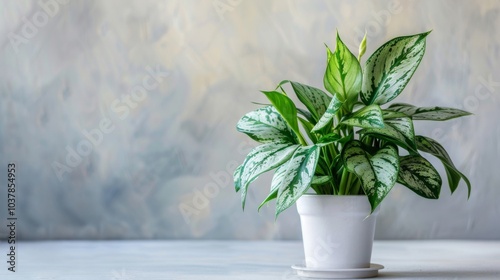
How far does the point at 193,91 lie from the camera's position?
217cm

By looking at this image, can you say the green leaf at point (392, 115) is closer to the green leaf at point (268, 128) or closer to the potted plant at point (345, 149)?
the potted plant at point (345, 149)

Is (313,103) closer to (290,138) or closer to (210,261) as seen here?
(290,138)

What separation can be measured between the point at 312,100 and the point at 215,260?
0.60 meters

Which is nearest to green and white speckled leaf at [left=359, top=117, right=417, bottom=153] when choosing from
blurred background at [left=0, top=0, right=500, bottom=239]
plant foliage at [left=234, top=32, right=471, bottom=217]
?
plant foliage at [left=234, top=32, right=471, bottom=217]

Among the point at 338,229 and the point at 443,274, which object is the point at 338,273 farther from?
the point at 443,274

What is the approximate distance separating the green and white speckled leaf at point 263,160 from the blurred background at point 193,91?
3.02 ft

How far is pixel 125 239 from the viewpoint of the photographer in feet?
7.19

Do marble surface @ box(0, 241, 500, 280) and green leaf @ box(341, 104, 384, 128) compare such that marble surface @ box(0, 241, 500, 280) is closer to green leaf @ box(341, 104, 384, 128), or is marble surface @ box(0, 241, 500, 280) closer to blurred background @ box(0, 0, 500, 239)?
blurred background @ box(0, 0, 500, 239)

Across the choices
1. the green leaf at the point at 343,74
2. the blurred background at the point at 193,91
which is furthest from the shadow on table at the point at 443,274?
the blurred background at the point at 193,91

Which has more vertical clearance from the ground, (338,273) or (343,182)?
(343,182)

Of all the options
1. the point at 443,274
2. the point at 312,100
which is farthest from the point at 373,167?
the point at 443,274

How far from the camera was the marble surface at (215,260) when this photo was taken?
4.57 ft

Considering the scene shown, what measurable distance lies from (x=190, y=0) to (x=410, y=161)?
3.73 feet

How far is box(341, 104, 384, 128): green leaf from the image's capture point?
1126 mm
